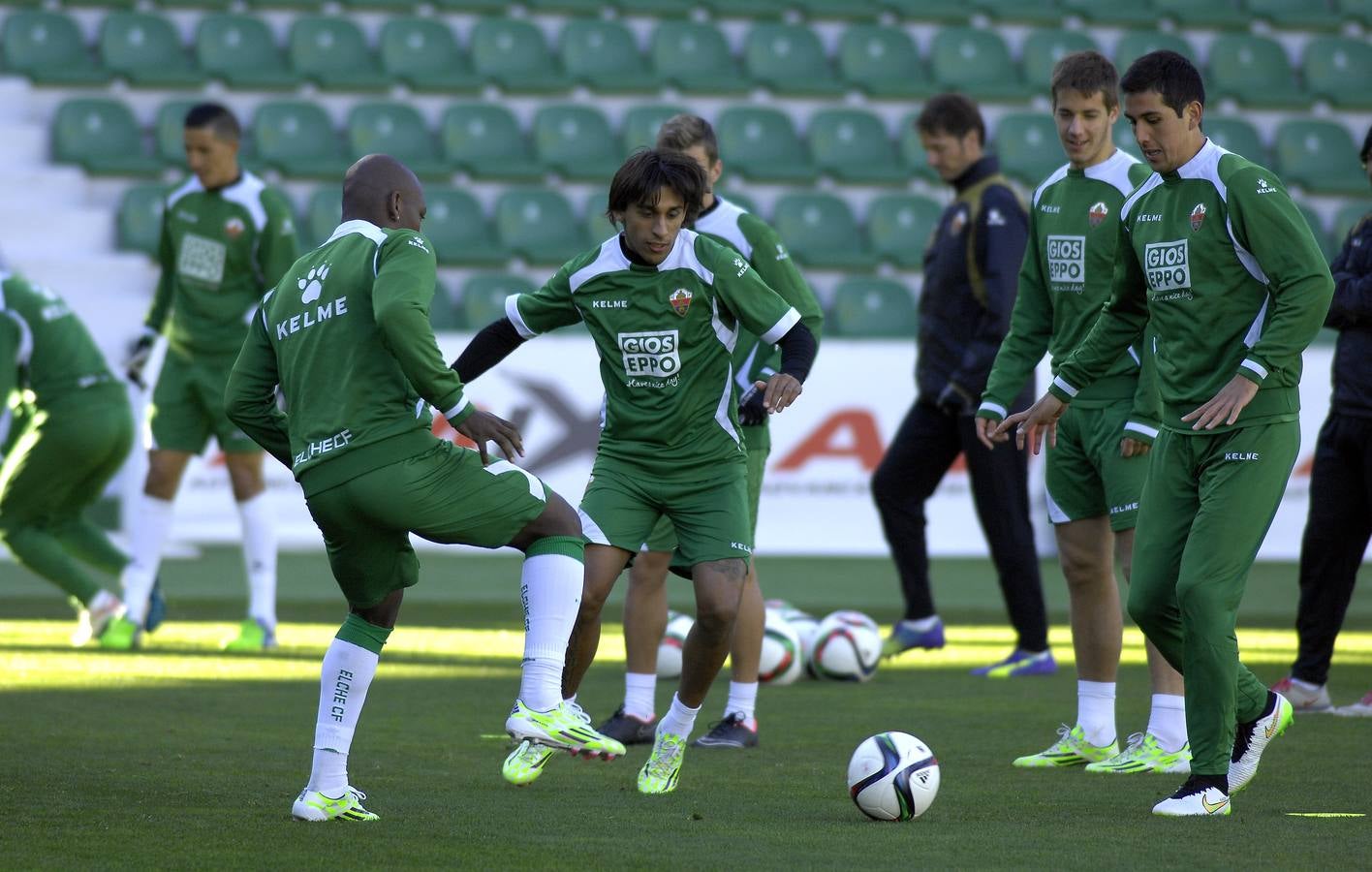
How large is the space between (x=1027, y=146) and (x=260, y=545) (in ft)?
34.8

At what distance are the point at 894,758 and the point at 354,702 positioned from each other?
143cm

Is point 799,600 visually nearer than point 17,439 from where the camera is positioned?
No

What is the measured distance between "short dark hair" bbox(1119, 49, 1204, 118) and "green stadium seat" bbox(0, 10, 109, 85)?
45.7 feet

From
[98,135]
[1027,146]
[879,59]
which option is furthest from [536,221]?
[1027,146]

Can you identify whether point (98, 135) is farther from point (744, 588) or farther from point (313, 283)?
point (313, 283)

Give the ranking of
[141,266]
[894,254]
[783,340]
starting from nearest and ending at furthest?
[783,340]
[141,266]
[894,254]

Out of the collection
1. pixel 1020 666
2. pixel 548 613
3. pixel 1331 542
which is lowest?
pixel 1020 666

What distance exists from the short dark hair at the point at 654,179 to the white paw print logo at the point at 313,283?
3.06 ft

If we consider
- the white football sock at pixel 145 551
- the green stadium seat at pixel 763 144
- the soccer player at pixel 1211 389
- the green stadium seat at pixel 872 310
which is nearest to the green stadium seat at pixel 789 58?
the green stadium seat at pixel 763 144

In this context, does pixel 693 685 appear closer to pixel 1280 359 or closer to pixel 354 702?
pixel 354 702

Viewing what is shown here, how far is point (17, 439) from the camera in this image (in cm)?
933

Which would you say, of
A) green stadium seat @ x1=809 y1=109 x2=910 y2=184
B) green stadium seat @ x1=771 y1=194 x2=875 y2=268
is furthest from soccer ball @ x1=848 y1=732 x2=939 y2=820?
green stadium seat @ x1=809 y1=109 x2=910 y2=184

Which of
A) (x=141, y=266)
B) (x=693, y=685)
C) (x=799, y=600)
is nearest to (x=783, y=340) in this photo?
(x=693, y=685)

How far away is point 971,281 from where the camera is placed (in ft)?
27.6
